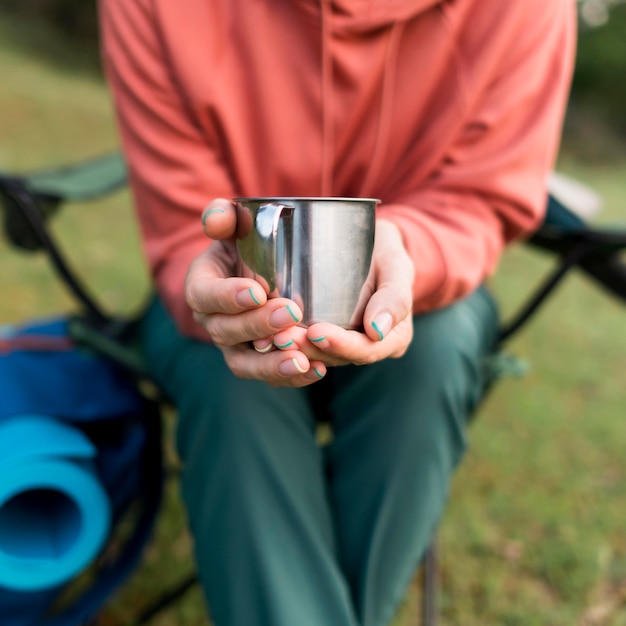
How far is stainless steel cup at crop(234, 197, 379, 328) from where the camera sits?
75 cm

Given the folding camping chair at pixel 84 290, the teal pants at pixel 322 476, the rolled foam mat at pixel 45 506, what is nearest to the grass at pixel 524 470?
the folding camping chair at pixel 84 290

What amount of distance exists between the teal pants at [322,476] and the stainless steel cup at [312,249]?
29 centimetres

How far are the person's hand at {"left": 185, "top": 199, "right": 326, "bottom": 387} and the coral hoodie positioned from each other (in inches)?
10.2

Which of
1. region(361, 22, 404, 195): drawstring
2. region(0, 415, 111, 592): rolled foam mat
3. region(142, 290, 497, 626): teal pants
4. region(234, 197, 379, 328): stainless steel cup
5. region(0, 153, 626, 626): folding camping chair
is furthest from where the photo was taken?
region(0, 153, 626, 626): folding camping chair

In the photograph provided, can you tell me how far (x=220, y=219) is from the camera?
83 centimetres

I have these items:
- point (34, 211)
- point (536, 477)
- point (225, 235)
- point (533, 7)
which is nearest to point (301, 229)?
point (225, 235)

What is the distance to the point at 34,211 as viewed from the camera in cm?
141

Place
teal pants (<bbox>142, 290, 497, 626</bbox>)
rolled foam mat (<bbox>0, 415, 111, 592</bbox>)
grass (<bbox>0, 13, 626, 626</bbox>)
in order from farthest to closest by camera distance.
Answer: grass (<bbox>0, 13, 626, 626</bbox>), rolled foam mat (<bbox>0, 415, 111, 592</bbox>), teal pants (<bbox>142, 290, 497, 626</bbox>)

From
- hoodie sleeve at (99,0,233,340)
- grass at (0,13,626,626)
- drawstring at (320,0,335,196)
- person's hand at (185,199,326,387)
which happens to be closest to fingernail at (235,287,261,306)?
person's hand at (185,199,326,387)

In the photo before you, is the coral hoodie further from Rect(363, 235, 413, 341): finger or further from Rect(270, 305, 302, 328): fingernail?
Rect(270, 305, 302, 328): fingernail

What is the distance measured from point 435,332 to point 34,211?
2.72 feet

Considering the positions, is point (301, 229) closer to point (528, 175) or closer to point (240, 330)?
point (240, 330)

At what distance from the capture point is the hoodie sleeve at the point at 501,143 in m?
1.17

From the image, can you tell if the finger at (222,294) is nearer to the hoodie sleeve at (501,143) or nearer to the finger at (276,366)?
the finger at (276,366)
